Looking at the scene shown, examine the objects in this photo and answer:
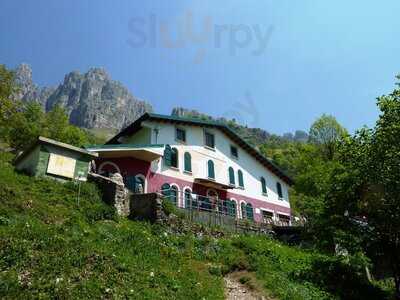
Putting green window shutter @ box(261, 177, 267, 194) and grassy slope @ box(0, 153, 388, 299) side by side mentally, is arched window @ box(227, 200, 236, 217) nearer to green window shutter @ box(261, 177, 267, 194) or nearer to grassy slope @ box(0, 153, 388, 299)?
green window shutter @ box(261, 177, 267, 194)

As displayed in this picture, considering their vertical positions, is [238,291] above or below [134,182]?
below

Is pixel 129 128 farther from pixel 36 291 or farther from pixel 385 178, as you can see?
pixel 36 291

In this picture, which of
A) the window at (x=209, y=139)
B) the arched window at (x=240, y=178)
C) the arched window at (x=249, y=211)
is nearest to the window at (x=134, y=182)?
the window at (x=209, y=139)

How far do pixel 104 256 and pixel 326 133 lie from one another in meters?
35.2

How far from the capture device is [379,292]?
61.6 ft

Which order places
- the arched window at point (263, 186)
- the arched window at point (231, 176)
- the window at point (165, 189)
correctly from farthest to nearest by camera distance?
1. the arched window at point (263, 186)
2. the arched window at point (231, 176)
3. the window at point (165, 189)

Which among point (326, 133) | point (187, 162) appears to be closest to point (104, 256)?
point (187, 162)

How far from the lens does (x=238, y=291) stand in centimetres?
1481

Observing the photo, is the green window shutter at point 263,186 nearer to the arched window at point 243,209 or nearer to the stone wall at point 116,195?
the arched window at point 243,209

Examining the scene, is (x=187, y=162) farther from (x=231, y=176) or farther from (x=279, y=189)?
(x=279, y=189)

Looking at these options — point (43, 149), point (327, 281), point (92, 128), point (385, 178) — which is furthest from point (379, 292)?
point (92, 128)

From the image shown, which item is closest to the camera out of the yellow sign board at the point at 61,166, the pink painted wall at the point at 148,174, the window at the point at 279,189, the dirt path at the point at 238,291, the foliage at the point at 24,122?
the dirt path at the point at 238,291

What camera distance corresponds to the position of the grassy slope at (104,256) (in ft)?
37.8

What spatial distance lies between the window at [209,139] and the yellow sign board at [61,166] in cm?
1421
